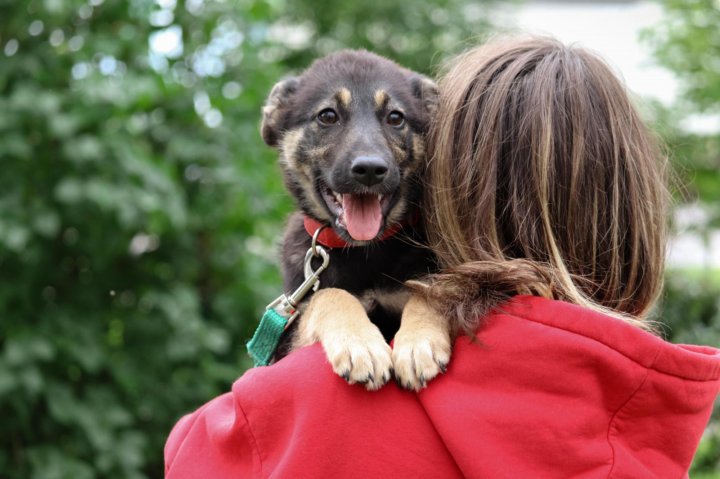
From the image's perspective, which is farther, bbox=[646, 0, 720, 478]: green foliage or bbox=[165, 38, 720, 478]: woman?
bbox=[646, 0, 720, 478]: green foliage

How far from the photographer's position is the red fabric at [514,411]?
1625 mm

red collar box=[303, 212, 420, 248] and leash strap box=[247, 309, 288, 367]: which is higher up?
red collar box=[303, 212, 420, 248]

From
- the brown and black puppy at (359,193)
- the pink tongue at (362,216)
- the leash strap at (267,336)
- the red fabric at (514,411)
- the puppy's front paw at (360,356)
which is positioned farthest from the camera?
the pink tongue at (362,216)

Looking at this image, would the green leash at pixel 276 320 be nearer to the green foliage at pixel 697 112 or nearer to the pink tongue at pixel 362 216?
the pink tongue at pixel 362 216

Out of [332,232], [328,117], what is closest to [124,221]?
[328,117]

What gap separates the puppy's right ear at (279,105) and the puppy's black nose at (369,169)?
719 mm

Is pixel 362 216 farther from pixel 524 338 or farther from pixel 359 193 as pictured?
pixel 524 338

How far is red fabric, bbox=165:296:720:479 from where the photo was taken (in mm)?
1625

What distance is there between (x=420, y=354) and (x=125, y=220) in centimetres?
251

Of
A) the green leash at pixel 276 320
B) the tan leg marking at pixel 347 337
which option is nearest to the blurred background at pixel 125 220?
the green leash at pixel 276 320

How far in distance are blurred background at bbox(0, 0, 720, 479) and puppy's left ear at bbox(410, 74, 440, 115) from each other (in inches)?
39.9

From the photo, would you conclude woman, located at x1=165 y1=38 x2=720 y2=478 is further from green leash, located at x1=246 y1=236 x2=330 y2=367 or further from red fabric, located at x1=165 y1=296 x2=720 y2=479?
green leash, located at x1=246 y1=236 x2=330 y2=367

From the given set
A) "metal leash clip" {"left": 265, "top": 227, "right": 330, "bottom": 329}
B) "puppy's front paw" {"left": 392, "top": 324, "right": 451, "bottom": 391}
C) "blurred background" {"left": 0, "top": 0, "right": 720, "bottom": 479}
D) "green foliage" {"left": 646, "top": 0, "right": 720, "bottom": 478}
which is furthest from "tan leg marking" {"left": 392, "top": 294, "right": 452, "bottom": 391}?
"green foliage" {"left": 646, "top": 0, "right": 720, "bottom": 478}

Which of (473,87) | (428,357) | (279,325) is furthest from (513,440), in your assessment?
(279,325)
